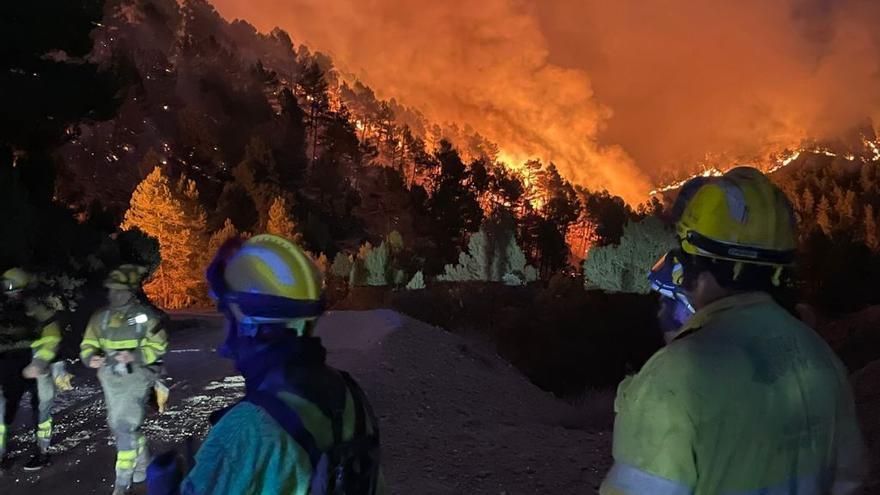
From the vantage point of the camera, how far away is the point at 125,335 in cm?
511

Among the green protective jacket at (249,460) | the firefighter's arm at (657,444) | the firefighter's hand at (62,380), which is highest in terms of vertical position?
the firefighter's arm at (657,444)

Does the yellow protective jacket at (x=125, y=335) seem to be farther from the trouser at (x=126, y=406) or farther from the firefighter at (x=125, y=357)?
the trouser at (x=126, y=406)

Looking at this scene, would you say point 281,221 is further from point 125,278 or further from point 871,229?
point 871,229

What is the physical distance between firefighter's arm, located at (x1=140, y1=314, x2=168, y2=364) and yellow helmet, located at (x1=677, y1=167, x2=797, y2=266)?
465 cm

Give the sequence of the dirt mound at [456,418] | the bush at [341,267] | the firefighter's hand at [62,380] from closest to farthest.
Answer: the firefighter's hand at [62,380], the dirt mound at [456,418], the bush at [341,267]

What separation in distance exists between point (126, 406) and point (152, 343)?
1.70 ft

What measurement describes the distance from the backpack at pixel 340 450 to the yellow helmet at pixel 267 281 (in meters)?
0.24

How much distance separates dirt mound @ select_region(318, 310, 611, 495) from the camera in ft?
22.8

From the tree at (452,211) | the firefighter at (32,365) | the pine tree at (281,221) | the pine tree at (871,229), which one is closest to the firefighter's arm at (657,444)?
the firefighter at (32,365)

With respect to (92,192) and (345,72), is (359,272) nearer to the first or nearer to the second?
(92,192)

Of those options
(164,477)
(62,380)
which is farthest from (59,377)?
(164,477)

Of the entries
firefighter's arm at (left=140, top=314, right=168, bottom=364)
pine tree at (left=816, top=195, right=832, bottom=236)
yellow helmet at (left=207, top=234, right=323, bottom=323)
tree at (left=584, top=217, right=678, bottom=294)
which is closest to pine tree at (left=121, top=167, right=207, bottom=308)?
tree at (left=584, top=217, right=678, bottom=294)

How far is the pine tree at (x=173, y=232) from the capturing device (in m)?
32.9

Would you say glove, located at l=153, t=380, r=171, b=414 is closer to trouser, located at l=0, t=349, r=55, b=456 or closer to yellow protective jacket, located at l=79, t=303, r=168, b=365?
yellow protective jacket, located at l=79, t=303, r=168, b=365
